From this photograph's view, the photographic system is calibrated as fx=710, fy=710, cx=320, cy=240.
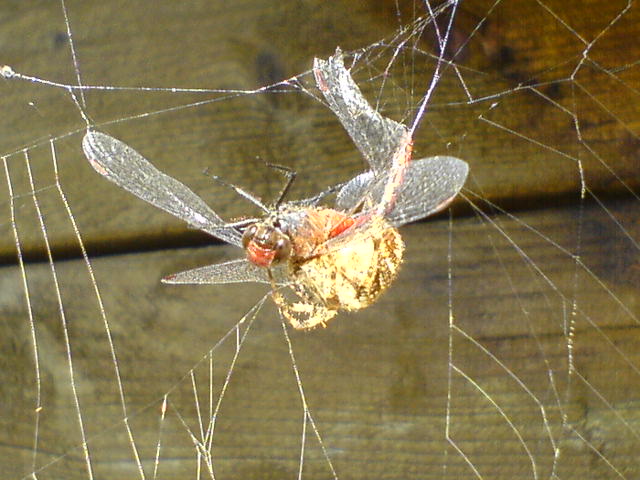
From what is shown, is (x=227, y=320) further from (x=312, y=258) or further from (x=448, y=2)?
(x=448, y=2)

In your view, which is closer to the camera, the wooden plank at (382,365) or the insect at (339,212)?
the insect at (339,212)

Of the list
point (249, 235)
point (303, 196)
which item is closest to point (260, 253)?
point (249, 235)

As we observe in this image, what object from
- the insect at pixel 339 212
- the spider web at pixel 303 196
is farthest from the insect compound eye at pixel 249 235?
the spider web at pixel 303 196

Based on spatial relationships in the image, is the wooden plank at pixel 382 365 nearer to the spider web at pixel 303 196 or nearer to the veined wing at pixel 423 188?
the spider web at pixel 303 196

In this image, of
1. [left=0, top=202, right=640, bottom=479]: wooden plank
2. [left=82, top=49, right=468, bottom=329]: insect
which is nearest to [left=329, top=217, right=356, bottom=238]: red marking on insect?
[left=82, top=49, right=468, bottom=329]: insect

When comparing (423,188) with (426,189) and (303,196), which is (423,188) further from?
(303,196)

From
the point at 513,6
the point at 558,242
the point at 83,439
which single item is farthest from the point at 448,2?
the point at 83,439

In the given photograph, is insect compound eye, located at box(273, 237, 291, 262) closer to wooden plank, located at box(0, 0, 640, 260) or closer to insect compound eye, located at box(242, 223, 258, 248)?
insect compound eye, located at box(242, 223, 258, 248)
